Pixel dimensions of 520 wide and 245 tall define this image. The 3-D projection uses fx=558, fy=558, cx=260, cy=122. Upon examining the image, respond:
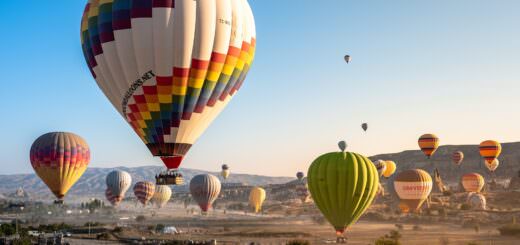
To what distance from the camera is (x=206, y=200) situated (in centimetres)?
9038

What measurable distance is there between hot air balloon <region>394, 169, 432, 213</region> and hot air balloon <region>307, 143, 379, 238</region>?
31930mm

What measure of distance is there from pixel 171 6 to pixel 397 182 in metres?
49.7

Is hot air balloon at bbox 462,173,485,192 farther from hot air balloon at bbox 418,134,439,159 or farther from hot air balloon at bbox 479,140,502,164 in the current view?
hot air balloon at bbox 418,134,439,159

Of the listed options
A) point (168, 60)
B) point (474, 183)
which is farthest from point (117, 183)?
point (168, 60)

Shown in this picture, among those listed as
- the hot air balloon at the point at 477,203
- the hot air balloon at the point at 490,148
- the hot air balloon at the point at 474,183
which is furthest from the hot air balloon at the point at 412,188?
the hot air balloon at the point at 490,148

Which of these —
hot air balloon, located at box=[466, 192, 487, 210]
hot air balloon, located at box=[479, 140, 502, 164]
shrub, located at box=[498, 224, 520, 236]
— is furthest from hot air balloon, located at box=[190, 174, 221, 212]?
hot air balloon, located at box=[479, 140, 502, 164]

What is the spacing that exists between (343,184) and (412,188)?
112ft

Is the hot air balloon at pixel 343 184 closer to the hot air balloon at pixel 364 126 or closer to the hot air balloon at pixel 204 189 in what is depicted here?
the hot air balloon at pixel 204 189

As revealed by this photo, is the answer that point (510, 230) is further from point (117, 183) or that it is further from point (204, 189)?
point (117, 183)

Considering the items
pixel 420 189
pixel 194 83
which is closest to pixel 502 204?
pixel 420 189

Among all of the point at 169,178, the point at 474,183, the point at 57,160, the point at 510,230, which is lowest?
the point at 510,230

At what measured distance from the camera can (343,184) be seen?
40.2 meters

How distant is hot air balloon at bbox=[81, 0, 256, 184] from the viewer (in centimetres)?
3155

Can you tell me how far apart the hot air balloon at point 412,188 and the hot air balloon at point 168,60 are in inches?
1670
